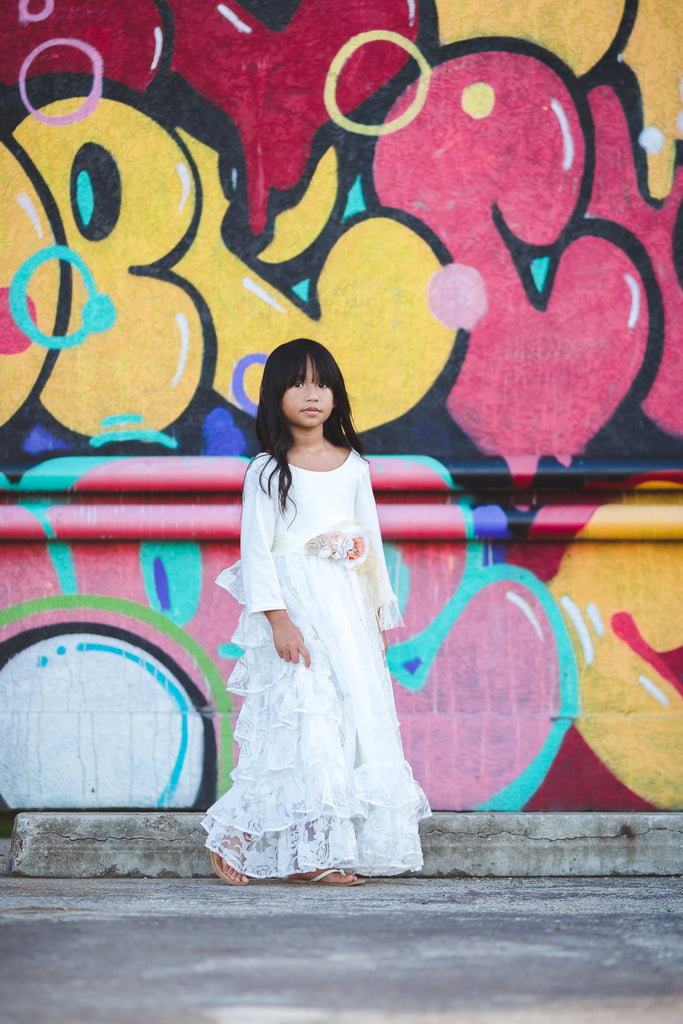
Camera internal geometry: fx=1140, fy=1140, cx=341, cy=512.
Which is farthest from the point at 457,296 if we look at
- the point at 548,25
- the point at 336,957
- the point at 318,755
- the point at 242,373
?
the point at 336,957

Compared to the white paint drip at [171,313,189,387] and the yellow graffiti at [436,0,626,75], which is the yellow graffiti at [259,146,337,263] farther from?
the yellow graffiti at [436,0,626,75]

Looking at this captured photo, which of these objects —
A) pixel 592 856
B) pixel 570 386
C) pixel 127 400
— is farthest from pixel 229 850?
pixel 570 386

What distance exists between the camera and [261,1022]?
1825mm

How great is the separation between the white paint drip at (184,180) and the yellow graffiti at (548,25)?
3.86 ft

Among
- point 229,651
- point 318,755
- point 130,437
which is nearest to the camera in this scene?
point 318,755

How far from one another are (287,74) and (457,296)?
1144 mm

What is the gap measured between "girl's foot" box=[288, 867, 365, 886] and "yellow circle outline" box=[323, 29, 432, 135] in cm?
291

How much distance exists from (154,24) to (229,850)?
330 cm

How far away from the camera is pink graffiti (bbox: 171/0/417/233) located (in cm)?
465

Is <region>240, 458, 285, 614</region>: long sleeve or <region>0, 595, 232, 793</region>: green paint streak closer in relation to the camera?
<region>240, 458, 285, 614</region>: long sleeve

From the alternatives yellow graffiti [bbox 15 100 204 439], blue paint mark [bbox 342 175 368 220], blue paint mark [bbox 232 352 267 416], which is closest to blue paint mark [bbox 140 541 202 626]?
yellow graffiti [bbox 15 100 204 439]

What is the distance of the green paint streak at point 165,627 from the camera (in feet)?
14.5

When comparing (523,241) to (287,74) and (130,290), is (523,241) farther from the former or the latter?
(130,290)

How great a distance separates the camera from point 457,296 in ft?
15.2
